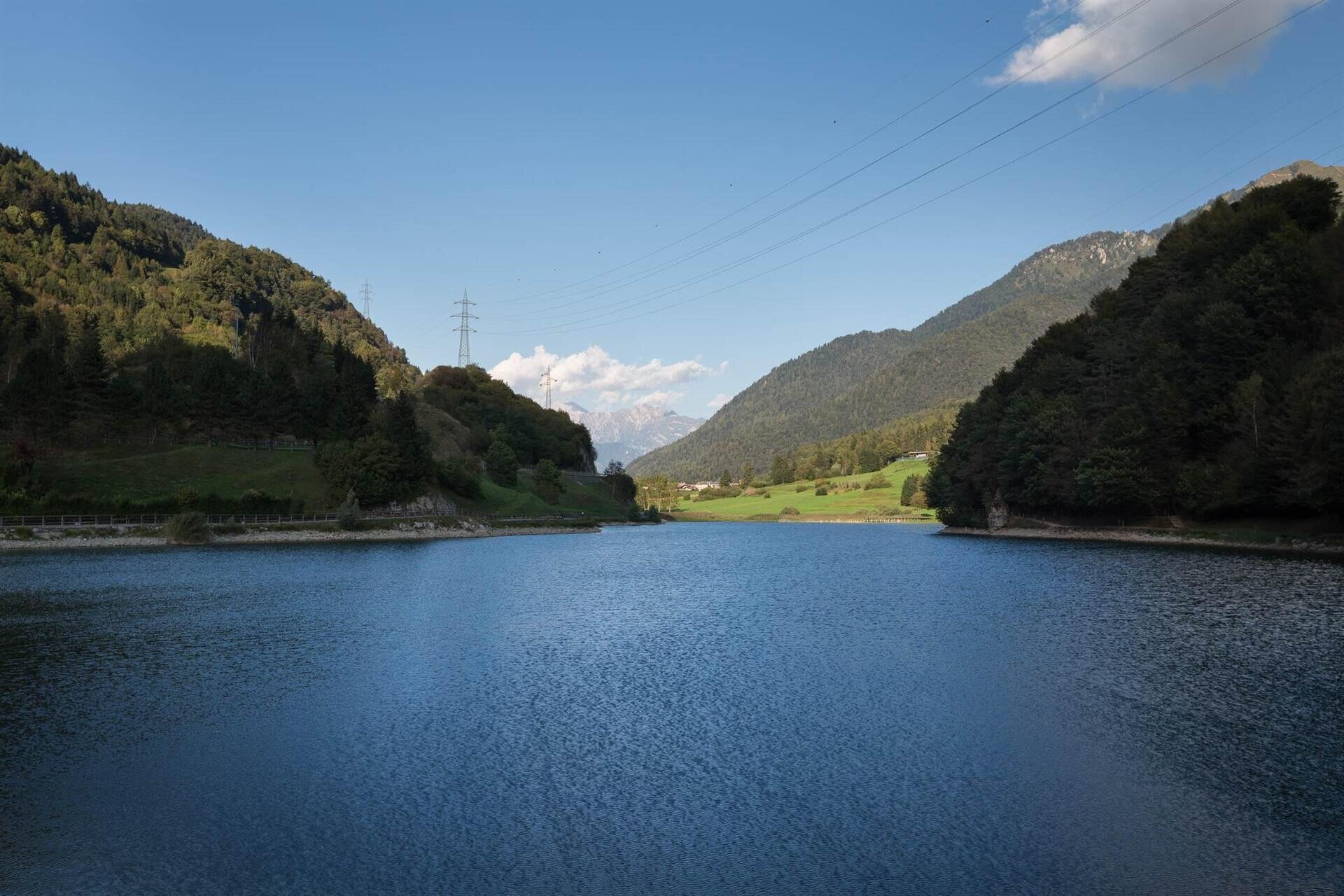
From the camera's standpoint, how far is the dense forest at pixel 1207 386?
61438 millimetres

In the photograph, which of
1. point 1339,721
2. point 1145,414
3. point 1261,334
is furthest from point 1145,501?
point 1339,721

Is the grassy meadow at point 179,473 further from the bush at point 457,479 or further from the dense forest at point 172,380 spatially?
the bush at point 457,479

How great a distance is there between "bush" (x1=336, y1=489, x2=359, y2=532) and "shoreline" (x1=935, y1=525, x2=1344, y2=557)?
232ft

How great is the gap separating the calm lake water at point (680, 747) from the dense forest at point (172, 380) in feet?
221

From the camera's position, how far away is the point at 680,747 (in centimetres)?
1750

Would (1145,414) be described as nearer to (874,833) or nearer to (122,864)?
(874,833)

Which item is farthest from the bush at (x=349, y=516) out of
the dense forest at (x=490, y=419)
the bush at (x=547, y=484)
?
the dense forest at (x=490, y=419)

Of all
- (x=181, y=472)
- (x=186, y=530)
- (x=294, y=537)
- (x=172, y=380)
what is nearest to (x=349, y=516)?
(x=294, y=537)

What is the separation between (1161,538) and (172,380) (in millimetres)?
115008

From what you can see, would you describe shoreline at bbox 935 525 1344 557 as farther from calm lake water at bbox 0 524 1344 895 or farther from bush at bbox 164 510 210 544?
bush at bbox 164 510 210 544

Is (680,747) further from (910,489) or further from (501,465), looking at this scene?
(910,489)

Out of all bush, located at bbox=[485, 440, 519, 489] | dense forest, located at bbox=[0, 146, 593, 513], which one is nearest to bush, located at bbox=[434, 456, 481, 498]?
dense forest, located at bbox=[0, 146, 593, 513]

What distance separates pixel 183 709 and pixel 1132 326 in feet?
313

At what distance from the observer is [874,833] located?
12672 mm
